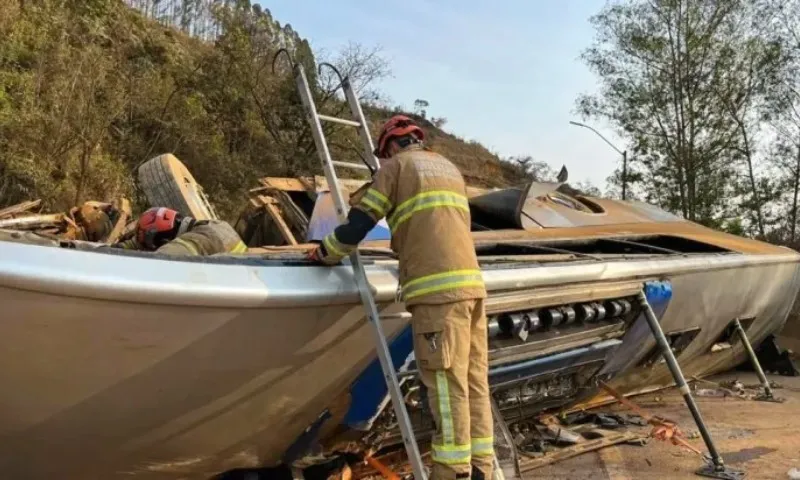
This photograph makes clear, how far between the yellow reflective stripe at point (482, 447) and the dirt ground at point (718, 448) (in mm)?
1122

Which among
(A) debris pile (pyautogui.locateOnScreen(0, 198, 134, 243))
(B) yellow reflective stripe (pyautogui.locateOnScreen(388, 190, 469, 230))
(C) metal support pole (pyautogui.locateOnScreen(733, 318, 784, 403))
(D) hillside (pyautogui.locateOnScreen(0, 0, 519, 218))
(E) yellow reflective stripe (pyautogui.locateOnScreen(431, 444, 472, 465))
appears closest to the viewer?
(E) yellow reflective stripe (pyautogui.locateOnScreen(431, 444, 472, 465))

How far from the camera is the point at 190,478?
2.67 meters

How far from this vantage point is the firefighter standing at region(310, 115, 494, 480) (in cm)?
236

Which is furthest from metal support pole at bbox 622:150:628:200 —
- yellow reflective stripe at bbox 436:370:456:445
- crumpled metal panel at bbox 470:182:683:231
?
yellow reflective stripe at bbox 436:370:456:445

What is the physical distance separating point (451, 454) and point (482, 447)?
217mm

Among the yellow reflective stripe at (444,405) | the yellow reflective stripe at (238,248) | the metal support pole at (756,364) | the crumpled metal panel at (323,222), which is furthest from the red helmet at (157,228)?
the metal support pole at (756,364)

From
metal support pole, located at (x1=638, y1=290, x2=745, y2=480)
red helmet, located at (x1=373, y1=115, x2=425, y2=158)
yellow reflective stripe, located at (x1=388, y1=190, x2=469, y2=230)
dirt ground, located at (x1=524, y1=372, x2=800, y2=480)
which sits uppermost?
red helmet, located at (x1=373, y1=115, x2=425, y2=158)

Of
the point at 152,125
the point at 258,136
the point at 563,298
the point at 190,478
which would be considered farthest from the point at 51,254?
the point at 258,136

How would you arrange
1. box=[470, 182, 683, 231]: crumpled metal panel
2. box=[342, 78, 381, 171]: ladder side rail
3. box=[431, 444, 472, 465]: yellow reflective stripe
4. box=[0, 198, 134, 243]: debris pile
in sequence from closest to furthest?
box=[431, 444, 472, 465]: yellow reflective stripe < box=[342, 78, 381, 171]: ladder side rail < box=[0, 198, 134, 243]: debris pile < box=[470, 182, 683, 231]: crumpled metal panel

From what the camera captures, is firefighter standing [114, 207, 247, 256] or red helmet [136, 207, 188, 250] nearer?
firefighter standing [114, 207, 247, 256]

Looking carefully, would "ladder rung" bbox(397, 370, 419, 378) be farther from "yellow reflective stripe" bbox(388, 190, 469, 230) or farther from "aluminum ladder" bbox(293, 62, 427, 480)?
"yellow reflective stripe" bbox(388, 190, 469, 230)

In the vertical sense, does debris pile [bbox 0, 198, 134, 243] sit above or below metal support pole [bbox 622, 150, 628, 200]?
below

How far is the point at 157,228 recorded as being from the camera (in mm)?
2809

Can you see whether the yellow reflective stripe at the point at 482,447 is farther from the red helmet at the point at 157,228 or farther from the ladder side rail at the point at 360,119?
the red helmet at the point at 157,228
